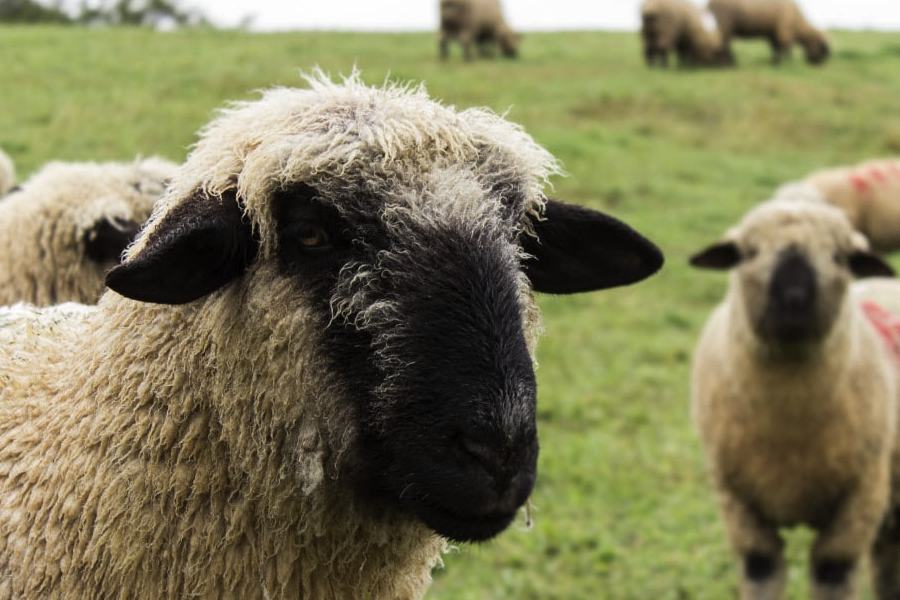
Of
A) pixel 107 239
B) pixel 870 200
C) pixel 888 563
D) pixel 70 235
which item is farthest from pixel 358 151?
pixel 870 200

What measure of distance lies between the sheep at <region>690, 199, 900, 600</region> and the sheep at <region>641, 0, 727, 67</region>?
766 inches

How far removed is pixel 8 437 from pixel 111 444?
0.35 meters

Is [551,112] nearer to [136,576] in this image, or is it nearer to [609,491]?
[609,491]

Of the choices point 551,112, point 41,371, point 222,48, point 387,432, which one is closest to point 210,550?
point 387,432

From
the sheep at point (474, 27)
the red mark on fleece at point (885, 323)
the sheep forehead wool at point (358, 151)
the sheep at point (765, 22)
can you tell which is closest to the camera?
the sheep forehead wool at point (358, 151)

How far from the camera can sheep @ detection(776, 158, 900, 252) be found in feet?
41.8

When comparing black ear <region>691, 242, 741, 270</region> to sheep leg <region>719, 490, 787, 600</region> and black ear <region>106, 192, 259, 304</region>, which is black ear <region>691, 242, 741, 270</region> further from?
black ear <region>106, 192, 259, 304</region>

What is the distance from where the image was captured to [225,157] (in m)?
2.22

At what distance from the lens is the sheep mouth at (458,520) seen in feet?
6.28

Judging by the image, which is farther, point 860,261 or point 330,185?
point 860,261

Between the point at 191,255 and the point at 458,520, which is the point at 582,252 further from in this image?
the point at 191,255

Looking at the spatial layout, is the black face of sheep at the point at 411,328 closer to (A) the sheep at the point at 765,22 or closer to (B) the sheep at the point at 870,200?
(B) the sheep at the point at 870,200

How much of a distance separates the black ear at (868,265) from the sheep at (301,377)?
4218mm

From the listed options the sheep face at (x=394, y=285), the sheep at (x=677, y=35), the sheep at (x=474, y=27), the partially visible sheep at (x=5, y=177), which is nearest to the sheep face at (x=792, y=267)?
the sheep face at (x=394, y=285)
